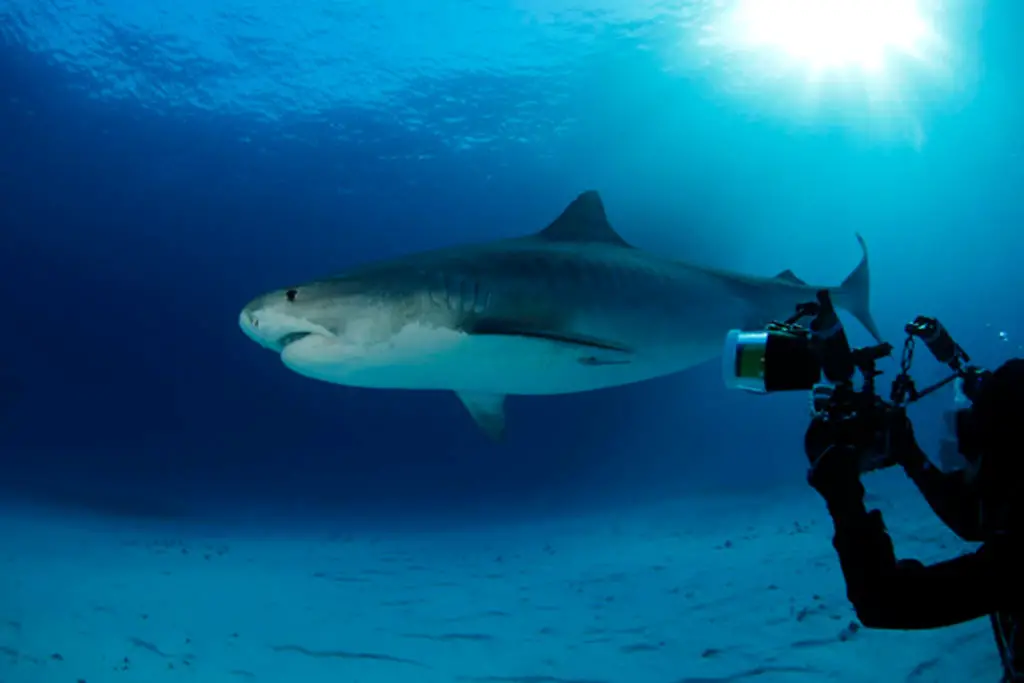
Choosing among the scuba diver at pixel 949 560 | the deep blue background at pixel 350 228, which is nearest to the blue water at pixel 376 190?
the deep blue background at pixel 350 228

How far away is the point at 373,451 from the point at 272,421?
6.82 meters

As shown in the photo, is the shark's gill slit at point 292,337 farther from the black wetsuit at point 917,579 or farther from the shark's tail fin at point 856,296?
the shark's tail fin at point 856,296

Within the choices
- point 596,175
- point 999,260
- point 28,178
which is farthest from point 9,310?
point 999,260

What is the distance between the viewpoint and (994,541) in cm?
194

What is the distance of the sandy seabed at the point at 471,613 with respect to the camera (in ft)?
19.3

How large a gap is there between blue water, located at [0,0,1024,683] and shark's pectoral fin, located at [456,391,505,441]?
13458 millimetres

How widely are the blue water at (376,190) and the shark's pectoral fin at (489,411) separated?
13.5 meters

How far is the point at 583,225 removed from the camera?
20.0 feet

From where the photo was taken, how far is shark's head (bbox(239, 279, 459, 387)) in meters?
4.10

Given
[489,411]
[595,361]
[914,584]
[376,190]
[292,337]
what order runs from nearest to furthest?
1. [914,584]
2. [292,337]
3. [595,361]
4. [489,411]
5. [376,190]

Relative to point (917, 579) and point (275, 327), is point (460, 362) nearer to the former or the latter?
point (275, 327)

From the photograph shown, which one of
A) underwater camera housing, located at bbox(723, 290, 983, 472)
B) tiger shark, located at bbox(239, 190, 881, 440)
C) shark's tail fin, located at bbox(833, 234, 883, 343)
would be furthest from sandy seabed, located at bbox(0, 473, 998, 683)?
underwater camera housing, located at bbox(723, 290, 983, 472)

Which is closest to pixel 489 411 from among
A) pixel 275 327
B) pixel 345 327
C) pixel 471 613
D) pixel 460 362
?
pixel 460 362

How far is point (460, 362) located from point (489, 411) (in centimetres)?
162
